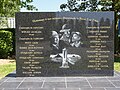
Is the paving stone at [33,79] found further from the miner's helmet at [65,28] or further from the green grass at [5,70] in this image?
the miner's helmet at [65,28]

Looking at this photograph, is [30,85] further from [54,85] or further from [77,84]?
[77,84]

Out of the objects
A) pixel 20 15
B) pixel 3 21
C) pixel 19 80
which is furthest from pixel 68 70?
pixel 3 21

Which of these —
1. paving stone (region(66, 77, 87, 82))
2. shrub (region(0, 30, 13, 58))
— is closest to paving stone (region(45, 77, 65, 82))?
paving stone (region(66, 77, 87, 82))

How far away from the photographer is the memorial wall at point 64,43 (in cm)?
863

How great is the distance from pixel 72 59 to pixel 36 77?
1204mm

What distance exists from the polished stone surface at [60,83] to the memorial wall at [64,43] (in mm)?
358

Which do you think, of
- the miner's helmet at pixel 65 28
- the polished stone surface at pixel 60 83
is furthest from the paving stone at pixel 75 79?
the miner's helmet at pixel 65 28

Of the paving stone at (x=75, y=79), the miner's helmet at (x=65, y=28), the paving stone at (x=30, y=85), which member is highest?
the miner's helmet at (x=65, y=28)

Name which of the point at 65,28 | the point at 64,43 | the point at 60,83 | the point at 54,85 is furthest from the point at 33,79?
the point at 65,28

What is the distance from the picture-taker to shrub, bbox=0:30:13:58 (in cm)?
1647

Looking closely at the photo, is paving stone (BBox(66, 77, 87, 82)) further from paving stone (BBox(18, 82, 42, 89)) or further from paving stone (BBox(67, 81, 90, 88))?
A: paving stone (BBox(18, 82, 42, 89))

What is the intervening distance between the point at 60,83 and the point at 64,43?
1484mm

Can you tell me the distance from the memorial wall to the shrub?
26.0 ft

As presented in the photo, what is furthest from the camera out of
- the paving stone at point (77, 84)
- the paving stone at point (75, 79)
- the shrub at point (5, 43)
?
the shrub at point (5, 43)
